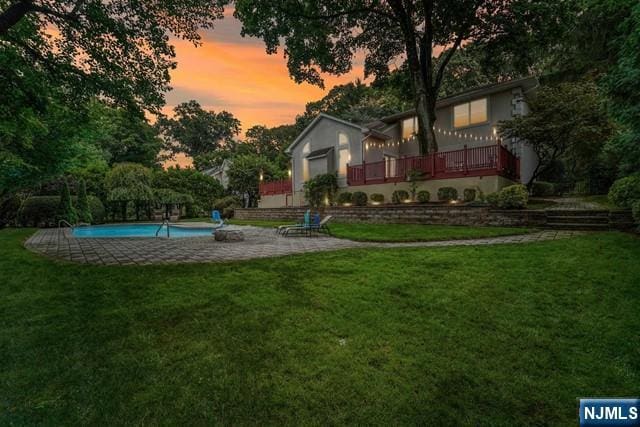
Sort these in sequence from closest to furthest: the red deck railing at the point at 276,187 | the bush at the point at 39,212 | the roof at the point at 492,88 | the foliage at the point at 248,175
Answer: the roof at the point at 492,88 < the bush at the point at 39,212 < the red deck railing at the point at 276,187 < the foliage at the point at 248,175

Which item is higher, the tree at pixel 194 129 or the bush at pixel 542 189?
the tree at pixel 194 129

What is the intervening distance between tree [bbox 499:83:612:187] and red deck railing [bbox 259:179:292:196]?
16286 millimetres

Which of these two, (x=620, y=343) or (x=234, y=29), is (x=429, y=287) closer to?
(x=620, y=343)

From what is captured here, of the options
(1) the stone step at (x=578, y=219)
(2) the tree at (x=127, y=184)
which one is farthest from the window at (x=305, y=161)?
(1) the stone step at (x=578, y=219)

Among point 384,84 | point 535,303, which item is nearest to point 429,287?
point 535,303

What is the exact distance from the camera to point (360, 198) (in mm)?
16141

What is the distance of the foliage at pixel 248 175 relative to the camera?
2967cm

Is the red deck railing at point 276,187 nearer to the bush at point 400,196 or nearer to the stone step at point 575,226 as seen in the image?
the bush at point 400,196

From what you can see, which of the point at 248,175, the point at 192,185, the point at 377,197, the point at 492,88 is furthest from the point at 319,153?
the point at 192,185

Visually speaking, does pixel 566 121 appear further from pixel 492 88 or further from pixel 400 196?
pixel 400 196

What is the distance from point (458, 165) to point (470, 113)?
7.16 m

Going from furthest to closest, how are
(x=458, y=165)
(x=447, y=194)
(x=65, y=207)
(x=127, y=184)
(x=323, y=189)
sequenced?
1. (x=127, y=184)
2. (x=323, y=189)
3. (x=65, y=207)
4. (x=458, y=165)
5. (x=447, y=194)

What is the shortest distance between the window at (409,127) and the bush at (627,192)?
12771mm

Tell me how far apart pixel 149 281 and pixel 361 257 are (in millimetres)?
4335
